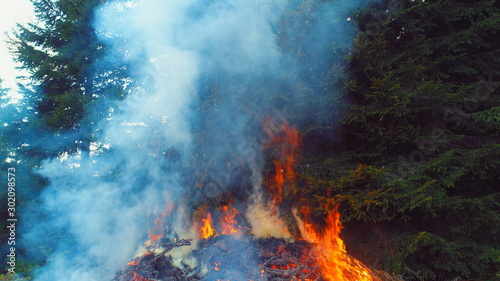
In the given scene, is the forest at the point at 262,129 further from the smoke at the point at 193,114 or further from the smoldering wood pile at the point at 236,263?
the smoldering wood pile at the point at 236,263

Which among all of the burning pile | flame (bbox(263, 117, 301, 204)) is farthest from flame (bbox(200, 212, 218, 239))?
flame (bbox(263, 117, 301, 204))

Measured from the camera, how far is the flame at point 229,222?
466cm

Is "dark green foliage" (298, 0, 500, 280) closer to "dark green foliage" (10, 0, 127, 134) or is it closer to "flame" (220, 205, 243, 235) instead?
"flame" (220, 205, 243, 235)

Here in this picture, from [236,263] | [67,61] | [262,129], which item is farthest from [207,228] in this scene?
[67,61]

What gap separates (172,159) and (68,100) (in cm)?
256

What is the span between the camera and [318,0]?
4629 millimetres

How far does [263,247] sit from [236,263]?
0.55m

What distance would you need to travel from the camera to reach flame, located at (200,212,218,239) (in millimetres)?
4586

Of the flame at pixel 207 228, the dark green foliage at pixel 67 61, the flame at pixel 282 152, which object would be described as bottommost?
the flame at pixel 207 228

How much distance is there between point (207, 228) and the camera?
183 inches

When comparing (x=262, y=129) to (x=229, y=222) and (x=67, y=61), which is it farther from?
(x=67, y=61)

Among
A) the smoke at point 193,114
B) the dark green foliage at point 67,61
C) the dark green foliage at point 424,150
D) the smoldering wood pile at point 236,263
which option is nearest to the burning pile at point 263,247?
the smoldering wood pile at point 236,263

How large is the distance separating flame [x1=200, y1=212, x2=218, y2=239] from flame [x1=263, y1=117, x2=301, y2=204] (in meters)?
1.28

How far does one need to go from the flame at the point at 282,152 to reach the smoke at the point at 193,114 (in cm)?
22
